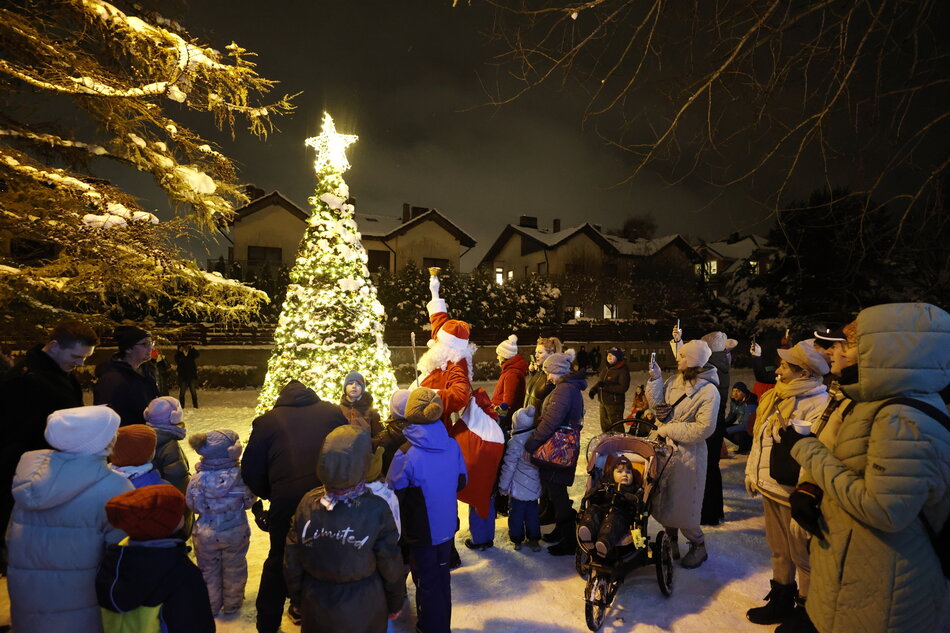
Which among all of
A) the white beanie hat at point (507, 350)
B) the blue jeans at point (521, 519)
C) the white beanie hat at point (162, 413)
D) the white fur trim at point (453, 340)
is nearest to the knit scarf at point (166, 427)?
the white beanie hat at point (162, 413)

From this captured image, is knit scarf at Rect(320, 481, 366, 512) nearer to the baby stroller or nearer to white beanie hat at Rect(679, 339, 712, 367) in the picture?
the baby stroller

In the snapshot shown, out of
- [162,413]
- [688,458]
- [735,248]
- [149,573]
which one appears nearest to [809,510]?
[688,458]

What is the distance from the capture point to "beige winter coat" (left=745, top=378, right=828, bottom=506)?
3.91 m

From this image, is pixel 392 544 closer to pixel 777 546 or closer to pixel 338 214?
pixel 777 546

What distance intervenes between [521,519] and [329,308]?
16.6 ft

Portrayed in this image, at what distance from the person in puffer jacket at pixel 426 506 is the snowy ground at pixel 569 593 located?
0.57 m

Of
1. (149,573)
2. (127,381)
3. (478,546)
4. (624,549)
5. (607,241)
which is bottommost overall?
(478,546)

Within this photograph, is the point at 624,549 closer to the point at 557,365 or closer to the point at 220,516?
the point at 557,365

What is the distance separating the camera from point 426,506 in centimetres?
346

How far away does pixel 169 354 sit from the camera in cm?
1709

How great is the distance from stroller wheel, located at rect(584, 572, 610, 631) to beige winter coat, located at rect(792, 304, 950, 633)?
5.30ft

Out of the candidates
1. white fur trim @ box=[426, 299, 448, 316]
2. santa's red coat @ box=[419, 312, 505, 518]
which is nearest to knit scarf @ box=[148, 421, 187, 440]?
santa's red coat @ box=[419, 312, 505, 518]

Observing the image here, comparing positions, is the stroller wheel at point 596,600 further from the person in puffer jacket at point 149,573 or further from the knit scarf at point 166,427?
the knit scarf at point 166,427

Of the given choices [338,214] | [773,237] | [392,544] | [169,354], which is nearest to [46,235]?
[338,214]
